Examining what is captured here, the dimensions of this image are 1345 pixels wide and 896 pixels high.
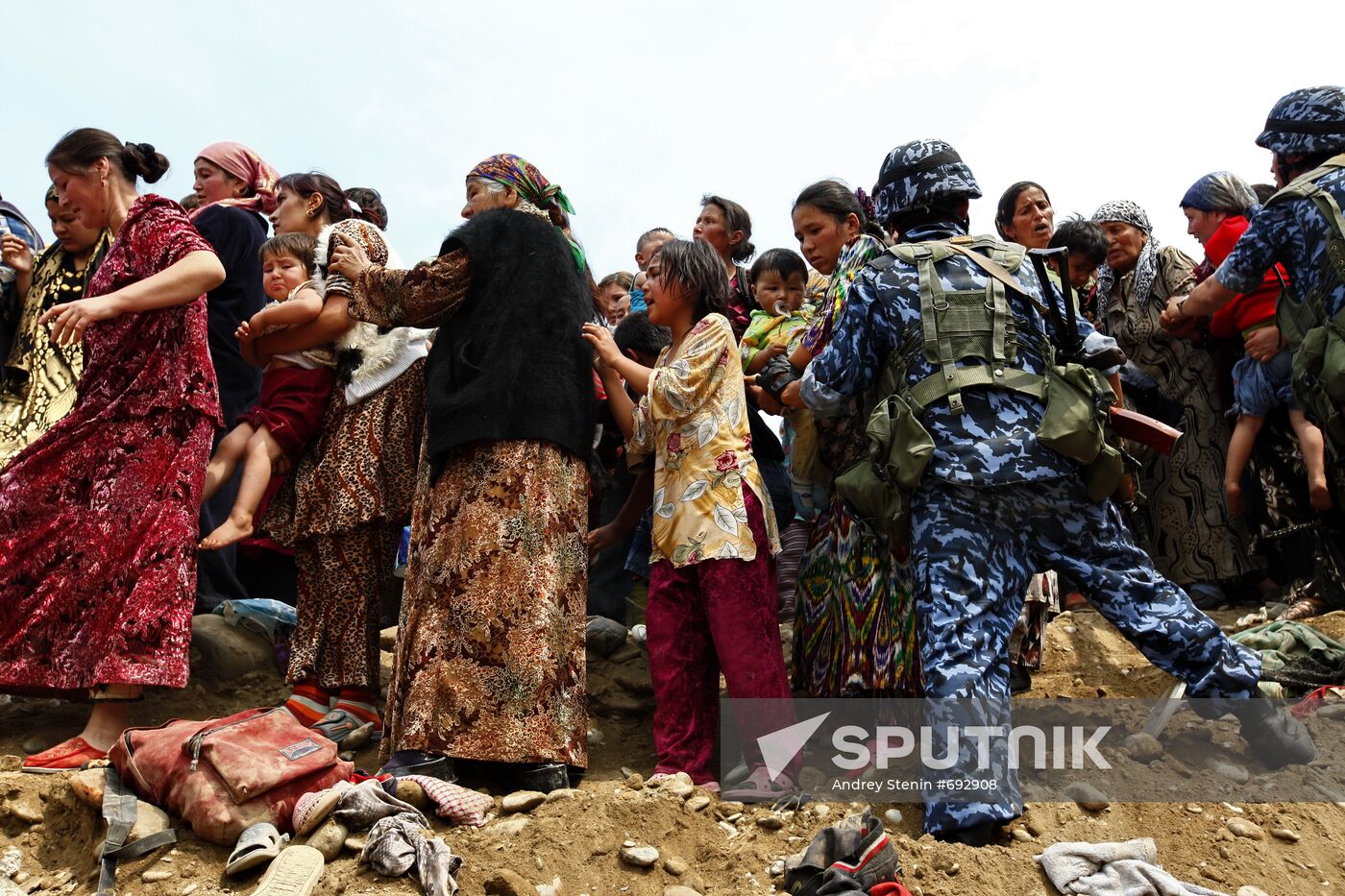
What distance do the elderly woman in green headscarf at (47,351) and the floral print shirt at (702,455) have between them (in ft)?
7.78

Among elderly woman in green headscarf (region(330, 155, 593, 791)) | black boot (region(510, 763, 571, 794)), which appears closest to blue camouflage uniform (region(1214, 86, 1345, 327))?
elderly woman in green headscarf (region(330, 155, 593, 791))

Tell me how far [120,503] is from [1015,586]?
3099mm

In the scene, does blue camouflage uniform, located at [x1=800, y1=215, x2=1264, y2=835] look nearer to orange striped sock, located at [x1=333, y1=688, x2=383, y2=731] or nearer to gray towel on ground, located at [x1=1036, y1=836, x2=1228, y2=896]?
gray towel on ground, located at [x1=1036, y1=836, x2=1228, y2=896]

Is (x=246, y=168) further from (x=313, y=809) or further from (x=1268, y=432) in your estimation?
(x=1268, y=432)

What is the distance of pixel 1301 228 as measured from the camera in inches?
174

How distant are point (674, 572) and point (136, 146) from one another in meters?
2.74

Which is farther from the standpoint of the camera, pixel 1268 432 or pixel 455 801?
pixel 1268 432

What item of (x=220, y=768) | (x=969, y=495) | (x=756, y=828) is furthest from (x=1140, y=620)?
(x=220, y=768)

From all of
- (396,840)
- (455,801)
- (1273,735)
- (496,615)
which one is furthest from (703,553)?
(1273,735)

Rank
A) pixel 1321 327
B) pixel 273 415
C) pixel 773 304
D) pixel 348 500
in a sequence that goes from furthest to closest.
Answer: pixel 773 304 < pixel 273 415 < pixel 348 500 < pixel 1321 327

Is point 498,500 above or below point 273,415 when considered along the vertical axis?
below

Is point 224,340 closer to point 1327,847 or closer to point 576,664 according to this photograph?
point 576,664

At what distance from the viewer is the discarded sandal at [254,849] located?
3.21 meters

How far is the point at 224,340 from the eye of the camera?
5418mm
